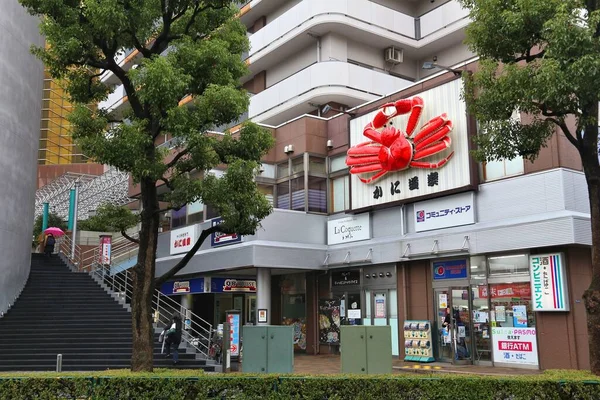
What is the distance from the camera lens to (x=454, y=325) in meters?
17.3

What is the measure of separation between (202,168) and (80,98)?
2.70m

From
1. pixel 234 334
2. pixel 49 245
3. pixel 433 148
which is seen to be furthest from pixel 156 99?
pixel 49 245

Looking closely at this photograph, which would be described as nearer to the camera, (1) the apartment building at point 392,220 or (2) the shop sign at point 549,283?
(2) the shop sign at point 549,283

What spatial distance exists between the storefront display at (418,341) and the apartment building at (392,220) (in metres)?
0.05

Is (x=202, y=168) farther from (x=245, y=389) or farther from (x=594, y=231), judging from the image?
(x=594, y=231)

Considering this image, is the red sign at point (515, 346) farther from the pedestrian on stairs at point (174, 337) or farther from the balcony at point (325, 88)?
the balcony at point (325, 88)

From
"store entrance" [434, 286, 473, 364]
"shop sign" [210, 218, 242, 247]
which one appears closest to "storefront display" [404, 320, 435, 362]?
"store entrance" [434, 286, 473, 364]

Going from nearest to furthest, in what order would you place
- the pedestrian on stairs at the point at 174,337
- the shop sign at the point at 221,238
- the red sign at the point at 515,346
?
the red sign at the point at 515,346
the pedestrian on stairs at the point at 174,337
the shop sign at the point at 221,238

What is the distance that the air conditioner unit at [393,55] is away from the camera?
26.3 meters

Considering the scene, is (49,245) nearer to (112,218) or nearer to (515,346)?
(112,218)

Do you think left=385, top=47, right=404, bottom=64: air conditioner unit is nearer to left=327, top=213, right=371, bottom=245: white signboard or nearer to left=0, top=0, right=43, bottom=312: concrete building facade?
left=327, top=213, right=371, bottom=245: white signboard

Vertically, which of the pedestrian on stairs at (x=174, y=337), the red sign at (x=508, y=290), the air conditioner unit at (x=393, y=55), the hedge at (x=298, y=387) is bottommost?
the hedge at (x=298, y=387)

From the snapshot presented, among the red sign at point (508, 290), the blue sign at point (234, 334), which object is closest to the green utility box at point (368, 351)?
the red sign at point (508, 290)

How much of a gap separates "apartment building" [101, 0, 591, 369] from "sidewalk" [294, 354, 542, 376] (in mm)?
476
